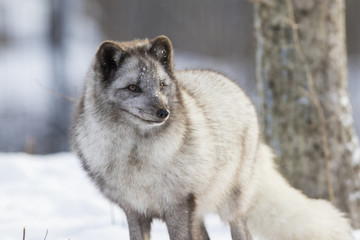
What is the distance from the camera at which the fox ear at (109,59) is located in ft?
11.1

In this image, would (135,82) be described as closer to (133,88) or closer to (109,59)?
(133,88)

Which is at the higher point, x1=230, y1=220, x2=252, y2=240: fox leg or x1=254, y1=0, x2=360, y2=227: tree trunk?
x1=254, y1=0, x2=360, y2=227: tree trunk

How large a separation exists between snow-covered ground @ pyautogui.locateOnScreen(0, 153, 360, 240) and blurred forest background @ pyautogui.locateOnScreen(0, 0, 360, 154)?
455 centimetres

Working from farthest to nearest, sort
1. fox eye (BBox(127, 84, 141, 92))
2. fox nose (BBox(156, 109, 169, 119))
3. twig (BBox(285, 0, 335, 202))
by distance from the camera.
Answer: twig (BBox(285, 0, 335, 202))
fox eye (BBox(127, 84, 141, 92))
fox nose (BBox(156, 109, 169, 119))

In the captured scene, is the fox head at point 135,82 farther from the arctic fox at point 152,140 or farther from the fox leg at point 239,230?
the fox leg at point 239,230

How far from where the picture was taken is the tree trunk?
17.0 feet

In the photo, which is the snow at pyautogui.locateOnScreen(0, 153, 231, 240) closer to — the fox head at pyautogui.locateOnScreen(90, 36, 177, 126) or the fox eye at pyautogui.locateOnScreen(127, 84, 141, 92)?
the fox head at pyautogui.locateOnScreen(90, 36, 177, 126)

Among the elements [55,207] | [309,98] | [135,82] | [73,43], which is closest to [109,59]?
[135,82]

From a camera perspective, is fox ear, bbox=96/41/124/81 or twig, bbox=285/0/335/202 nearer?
fox ear, bbox=96/41/124/81

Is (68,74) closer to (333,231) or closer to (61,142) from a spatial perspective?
(61,142)

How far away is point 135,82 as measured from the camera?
11.0 feet

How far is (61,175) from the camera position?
5.98 meters

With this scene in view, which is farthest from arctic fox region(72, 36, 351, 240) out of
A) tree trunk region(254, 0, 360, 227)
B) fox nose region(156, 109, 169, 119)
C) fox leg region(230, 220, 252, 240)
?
tree trunk region(254, 0, 360, 227)

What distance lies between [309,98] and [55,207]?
2.68 meters
